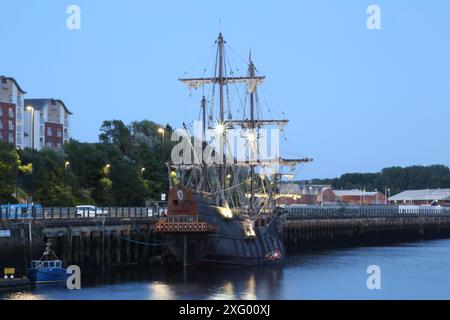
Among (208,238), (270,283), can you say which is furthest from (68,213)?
(270,283)

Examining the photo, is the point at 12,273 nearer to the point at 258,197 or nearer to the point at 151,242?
the point at 151,242

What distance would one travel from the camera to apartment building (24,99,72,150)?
147 m

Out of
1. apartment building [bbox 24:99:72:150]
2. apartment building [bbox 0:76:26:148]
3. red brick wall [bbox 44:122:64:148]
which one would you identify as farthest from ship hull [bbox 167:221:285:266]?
red brick wall [bbox 44:122:64:148]

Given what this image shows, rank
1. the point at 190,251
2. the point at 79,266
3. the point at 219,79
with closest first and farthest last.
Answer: the point at 79,266, the point at 190,251, the point at 219,79

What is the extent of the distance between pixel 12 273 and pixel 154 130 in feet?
313

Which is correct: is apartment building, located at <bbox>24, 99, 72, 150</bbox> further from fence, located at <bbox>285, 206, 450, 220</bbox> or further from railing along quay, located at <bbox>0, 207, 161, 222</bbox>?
railing along quay, located at <bbox>0, 207, 161, 222</bbox>

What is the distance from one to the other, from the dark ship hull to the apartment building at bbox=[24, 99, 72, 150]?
2496 inches

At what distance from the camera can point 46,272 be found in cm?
6669

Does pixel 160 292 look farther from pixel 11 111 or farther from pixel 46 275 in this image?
pixel 11 111

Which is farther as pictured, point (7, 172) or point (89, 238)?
point (7, 172)

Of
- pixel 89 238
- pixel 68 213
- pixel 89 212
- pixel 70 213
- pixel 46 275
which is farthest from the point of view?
pixel 89 212

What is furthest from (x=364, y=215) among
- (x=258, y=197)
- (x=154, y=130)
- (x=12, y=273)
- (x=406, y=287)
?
(x=12, y=273)

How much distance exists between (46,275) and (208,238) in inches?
800

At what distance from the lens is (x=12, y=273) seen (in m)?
65.1
